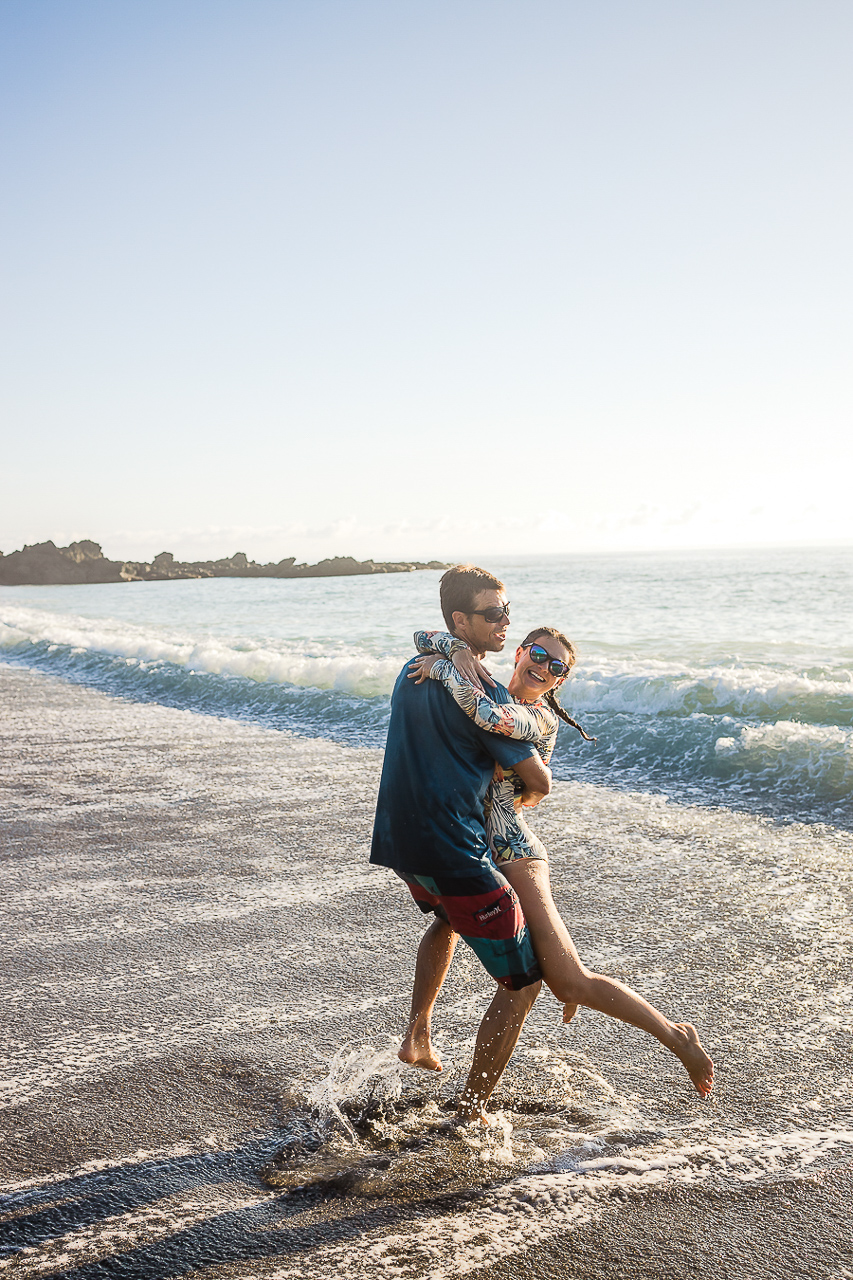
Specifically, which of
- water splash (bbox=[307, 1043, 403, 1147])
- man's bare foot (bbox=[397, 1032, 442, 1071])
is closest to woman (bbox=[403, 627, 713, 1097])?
man's bare foot (bbox=[397, 1032, 442, 1071])

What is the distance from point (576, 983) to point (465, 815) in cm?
64

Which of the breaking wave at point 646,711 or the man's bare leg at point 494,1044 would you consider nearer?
the man's bare leg at point 494,1044

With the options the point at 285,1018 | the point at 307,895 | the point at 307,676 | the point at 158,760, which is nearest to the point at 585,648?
the point at 307,676

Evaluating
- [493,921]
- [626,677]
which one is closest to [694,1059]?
[493,921]

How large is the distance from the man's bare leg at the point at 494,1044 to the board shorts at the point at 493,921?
7 cm

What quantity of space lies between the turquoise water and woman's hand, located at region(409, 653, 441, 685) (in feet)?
16.9

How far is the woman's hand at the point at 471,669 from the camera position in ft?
9.51

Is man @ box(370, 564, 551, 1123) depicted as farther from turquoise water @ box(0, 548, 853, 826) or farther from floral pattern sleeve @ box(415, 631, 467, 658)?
turquoise water @ box(0, 548, 853, 826)

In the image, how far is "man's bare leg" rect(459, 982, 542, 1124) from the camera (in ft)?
9.81

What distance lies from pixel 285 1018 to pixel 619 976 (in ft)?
5.03

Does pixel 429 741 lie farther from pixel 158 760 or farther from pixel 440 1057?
pixel 158 760

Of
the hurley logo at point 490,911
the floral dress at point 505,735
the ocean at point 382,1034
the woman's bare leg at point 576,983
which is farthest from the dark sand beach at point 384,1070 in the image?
the floral dress at point 505,735

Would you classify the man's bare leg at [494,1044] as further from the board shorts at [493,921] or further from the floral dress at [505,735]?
the floral dress at [505,735]

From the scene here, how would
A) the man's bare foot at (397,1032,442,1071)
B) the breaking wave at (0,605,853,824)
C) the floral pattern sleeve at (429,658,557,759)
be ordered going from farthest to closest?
the breaking wave at (0,605,853,824) < the man's bare foot at (397,1032,442,1071) < the floral pattern sleeve at (429,658,557,759)
